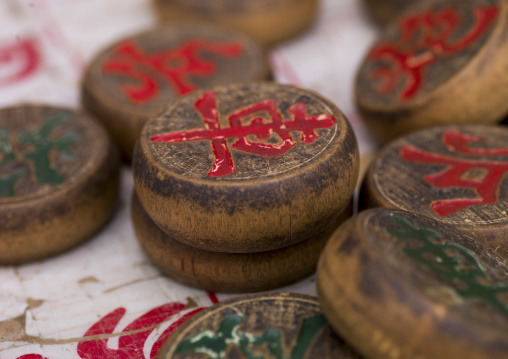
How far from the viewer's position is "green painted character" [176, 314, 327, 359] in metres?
1.46

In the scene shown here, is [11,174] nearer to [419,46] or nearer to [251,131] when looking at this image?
[251,131]

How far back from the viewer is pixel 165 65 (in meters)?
2.68

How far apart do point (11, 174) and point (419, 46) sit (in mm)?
1697

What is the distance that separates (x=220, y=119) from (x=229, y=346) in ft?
2.38

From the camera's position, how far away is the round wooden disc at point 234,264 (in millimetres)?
1836

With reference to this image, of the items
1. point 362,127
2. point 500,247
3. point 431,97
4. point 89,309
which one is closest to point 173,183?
point 89,309

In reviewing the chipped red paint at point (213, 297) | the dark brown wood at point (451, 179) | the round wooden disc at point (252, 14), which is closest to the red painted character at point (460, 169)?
the dark brown wood at point (451, 179)

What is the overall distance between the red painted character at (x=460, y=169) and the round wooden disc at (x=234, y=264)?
13.6 inches

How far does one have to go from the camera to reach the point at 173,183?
65.2 inches

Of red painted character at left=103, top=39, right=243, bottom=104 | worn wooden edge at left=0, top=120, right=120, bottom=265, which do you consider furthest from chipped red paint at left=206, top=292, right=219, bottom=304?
red painted character at left=103, top=39, right=243, bottom=104

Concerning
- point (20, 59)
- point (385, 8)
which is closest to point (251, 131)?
point (385, 8)

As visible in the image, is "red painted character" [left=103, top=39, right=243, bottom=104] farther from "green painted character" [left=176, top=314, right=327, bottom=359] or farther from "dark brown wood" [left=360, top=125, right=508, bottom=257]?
"green painted character" [left=176, top=314, right=327, bottom=359]

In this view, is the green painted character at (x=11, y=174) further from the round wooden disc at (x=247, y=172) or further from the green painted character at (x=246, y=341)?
the green painted character at (x=246, y=341)

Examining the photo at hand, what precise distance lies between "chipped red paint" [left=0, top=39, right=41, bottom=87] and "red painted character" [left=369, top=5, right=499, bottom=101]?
1.80m
